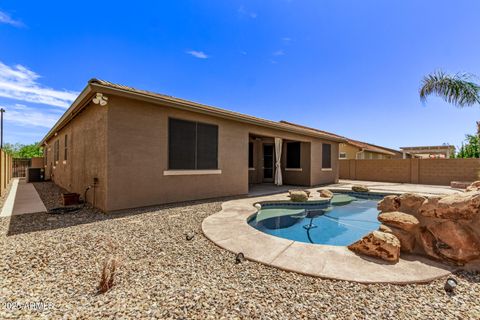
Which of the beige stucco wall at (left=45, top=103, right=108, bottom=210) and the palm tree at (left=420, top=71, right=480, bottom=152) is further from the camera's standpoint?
the palm tree at (left=420, top=71, right=480, bottom=152)

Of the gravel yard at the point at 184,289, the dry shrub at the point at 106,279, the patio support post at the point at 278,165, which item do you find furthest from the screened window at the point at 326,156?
the dry shrub at the point at 106,279

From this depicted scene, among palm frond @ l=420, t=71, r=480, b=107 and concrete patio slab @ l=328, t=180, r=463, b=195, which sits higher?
palm frond @ l=420, t=71, r=480, b=107

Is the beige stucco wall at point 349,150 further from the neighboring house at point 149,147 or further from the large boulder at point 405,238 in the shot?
the large boulder at point 405,238

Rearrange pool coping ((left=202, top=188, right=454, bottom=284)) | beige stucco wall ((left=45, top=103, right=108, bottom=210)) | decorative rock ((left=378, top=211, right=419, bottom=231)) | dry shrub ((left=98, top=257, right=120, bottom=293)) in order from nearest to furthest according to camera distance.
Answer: dry shrub ((left=98, top=257, right=120, bottom=293)) < pool coping ((left=202, top=188, right=454, bottom=284)) < decorative rock ((left=378, top=211, right=419, bottom=231)) < beige stucco wall ((left=45, top=103, right=108, bottom=210))

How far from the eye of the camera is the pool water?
5496mm

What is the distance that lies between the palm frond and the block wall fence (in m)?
7.83

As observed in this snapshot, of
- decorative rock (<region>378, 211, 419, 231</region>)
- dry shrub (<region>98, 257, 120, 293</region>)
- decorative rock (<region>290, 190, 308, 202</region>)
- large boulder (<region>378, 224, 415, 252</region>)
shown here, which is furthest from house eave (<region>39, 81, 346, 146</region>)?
large boulder (<region>378, 224, 415, 252</region>)

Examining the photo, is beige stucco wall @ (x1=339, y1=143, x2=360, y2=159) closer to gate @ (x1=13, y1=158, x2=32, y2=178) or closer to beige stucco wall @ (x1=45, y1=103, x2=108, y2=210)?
beige stucco wall @ (x1=45, y1=103, x2=108, y2=210)

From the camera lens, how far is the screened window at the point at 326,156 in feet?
48.9

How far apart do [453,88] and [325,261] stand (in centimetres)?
958

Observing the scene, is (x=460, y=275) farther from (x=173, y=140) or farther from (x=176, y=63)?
(x=176, y=63)

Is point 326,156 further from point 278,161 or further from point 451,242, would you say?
point 451,242

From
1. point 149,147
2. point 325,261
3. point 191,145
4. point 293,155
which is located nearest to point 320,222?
point 325,261

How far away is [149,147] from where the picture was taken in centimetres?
704
